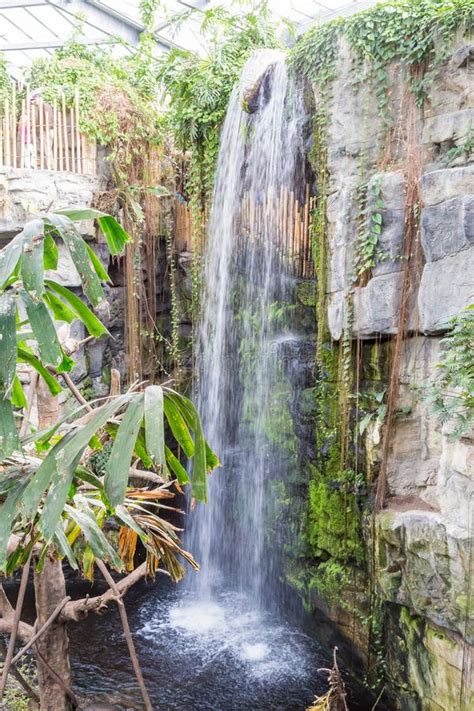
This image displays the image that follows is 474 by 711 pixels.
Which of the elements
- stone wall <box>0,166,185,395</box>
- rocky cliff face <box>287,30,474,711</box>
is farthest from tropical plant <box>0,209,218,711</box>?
stone wall <box>0,166,185,395</box>

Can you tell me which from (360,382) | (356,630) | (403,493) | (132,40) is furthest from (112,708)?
(132,40)

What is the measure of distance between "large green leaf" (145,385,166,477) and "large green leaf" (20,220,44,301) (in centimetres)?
42

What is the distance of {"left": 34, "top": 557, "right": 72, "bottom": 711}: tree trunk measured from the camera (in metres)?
3.29

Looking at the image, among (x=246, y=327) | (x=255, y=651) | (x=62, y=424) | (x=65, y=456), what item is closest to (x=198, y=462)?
(x=65, y=456)

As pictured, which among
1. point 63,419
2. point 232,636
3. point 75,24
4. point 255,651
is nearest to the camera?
point 63,419

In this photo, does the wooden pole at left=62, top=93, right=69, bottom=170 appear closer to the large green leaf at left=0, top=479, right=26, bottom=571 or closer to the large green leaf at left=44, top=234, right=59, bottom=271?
the large green leaf at left=44, top=234, right=59, bottom=271

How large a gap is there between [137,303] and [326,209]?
11.8 feet

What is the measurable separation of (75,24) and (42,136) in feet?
11.8

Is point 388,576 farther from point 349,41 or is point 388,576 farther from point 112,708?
point 349,41

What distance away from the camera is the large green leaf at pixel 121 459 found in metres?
1.75

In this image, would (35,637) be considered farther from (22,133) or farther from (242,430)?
(22,133)

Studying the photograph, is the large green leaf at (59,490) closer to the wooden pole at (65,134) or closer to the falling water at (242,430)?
the falling water at (242,430)

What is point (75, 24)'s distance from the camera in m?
10.5

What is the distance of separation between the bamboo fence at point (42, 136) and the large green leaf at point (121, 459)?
6.92 meters
